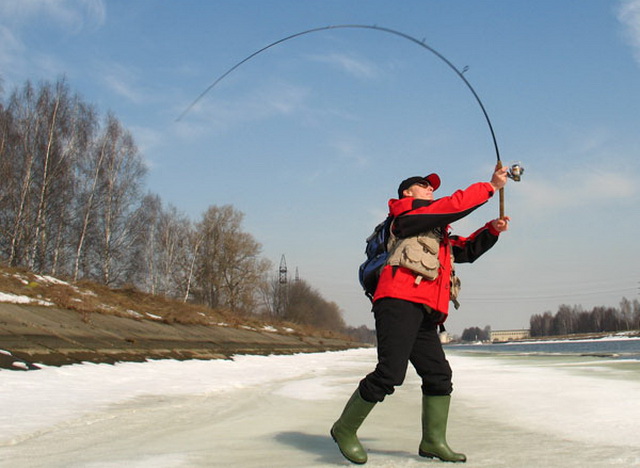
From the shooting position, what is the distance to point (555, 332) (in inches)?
5935

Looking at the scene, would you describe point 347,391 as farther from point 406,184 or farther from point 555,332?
point 555,332

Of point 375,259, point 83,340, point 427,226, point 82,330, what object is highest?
point 427,226

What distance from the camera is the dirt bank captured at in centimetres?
643

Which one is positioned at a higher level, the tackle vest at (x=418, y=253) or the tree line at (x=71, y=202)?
the tree line at (x=71, y=202)

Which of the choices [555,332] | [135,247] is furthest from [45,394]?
[555,332]

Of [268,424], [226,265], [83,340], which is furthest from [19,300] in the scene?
[226,265]

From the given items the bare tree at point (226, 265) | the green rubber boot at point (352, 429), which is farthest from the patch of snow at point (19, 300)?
the bare tree at point (226, 265)

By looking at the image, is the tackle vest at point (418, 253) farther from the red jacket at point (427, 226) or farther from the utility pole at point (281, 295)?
the utility pole at point (281, 295)

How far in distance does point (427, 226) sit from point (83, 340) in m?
7.01

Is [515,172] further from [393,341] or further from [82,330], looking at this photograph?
[82,330]

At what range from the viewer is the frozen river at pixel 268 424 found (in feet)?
8.43

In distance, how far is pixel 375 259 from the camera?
2842mm

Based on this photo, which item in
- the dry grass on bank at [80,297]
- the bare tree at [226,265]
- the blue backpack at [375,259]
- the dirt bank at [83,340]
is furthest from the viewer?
the bare tree at [226,265]

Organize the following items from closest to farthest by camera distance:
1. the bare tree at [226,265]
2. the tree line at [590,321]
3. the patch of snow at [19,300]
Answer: the patch of snow at [19,300] < the bare tree at [226,265] < the tree line at [590,321]
